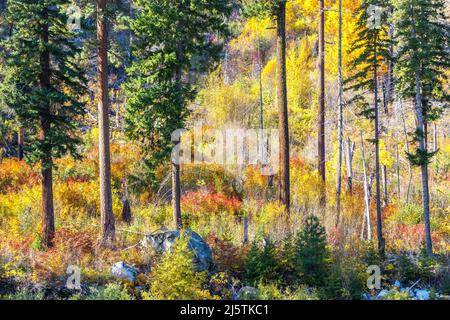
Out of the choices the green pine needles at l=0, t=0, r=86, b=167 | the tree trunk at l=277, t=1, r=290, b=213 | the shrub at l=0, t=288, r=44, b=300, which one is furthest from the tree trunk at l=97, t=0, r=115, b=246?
the tree trunk at l=277, t=1, r=290, b=213

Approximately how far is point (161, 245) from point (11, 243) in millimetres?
3850

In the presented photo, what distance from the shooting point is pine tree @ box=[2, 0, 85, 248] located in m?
11.0

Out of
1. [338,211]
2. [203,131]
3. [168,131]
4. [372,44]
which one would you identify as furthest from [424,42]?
[203,131]

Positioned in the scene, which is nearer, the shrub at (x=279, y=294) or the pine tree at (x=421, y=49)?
the shrub at (x=279, y=294)

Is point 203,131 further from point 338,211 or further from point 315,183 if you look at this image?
point 338,211

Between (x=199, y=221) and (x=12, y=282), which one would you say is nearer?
(x=12, y=282)

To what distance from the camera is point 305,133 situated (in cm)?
2697

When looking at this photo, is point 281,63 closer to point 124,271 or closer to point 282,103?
point 282,103

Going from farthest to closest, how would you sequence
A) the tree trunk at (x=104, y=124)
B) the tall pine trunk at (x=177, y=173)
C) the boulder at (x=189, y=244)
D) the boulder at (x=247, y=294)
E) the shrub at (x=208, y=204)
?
1. the shrub at (x=208, y=204)
2. the tall pine trunk at (x=177, y=173)
3. the tree trunk at (x=104, y=124)
4. the boulder at (x=189, y=244)
5. the boulder at (x=247, y=294)

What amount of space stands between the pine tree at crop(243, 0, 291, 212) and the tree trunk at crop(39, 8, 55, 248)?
6.57 m

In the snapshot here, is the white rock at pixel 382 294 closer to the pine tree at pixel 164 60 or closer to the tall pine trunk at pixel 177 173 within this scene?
the tall pine trunk at pixel 177 173

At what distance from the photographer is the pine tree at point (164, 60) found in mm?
11922

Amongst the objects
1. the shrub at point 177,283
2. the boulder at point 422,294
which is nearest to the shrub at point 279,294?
the shrub at point 177,283

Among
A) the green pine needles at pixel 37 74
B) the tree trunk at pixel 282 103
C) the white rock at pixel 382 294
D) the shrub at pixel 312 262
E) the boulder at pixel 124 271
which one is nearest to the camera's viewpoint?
the white rock at pixel 382 294
